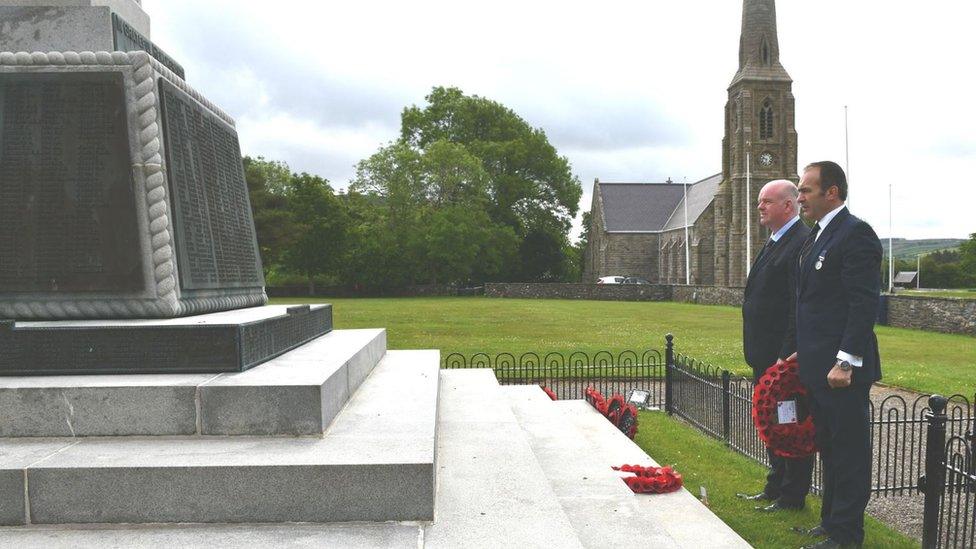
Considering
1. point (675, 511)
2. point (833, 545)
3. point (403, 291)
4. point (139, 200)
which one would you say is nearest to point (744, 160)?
point (403, 291)

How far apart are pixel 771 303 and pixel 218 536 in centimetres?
418

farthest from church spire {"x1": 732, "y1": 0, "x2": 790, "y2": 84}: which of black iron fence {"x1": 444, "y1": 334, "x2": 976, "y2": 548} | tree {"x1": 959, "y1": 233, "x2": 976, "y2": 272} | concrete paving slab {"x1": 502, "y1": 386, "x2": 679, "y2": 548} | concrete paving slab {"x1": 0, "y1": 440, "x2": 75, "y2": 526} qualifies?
concrete paving slab {"x1": 0, "y1": 440, "x2": 75, "y2": 526}

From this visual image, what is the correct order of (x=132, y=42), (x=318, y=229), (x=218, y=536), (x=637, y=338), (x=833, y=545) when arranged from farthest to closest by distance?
(x=318, y=229) → (x=637, y=338) → (x=132, y=42) → (x=833, y=545) → (x=218, y=536)

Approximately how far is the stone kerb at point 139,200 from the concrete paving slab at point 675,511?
3.96m

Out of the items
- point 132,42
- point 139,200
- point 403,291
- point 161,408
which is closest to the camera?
point 161,408

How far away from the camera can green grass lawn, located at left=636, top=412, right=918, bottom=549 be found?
5.10 m

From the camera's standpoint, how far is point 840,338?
4.43 m

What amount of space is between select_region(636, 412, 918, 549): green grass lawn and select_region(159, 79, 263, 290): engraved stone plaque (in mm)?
4826

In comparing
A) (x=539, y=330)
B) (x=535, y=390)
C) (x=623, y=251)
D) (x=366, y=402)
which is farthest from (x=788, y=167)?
(x=366, y=402)

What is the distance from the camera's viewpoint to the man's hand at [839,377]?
4.20 meters

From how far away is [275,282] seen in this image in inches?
2559

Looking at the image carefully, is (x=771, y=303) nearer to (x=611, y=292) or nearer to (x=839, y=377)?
(x=839, y=377)

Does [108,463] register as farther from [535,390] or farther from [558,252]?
[558,252]

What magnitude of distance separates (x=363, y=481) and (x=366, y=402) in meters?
1.83
